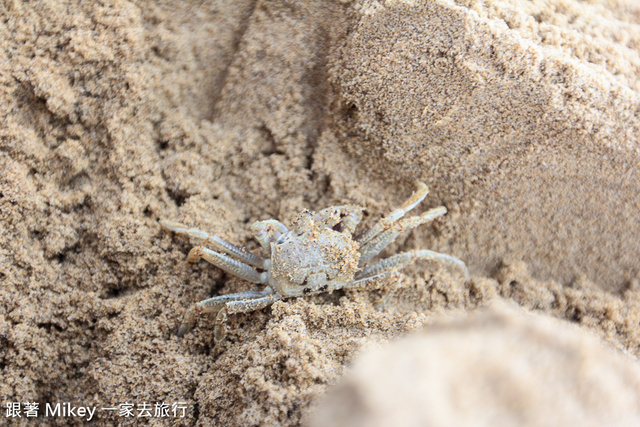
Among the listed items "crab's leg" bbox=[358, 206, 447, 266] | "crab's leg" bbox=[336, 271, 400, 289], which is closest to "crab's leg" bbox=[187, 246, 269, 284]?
"crab's leg" bbox=[336, 271, 400, 289]

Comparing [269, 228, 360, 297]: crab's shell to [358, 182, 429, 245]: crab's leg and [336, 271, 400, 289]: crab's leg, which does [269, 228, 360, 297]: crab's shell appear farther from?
[358, 182, 429, 245]: crab's leg

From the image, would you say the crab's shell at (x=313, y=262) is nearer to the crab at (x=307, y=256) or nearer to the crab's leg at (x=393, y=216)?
the crab at (x=307, y=256)

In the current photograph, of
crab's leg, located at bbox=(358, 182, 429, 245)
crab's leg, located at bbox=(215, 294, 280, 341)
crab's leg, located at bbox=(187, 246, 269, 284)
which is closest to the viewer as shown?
crab's leg, located at bbox=(215, 294, 280, 341)

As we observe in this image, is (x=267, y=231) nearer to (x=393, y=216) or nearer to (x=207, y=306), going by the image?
(x=207, y=306)

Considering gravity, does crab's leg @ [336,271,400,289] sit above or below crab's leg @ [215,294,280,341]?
above

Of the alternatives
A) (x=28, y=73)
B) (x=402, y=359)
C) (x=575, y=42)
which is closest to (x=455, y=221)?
(x=575, y=42)

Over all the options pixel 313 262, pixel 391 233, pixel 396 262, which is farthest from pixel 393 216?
pixel 313 262

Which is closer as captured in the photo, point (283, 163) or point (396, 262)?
point (396, 262)

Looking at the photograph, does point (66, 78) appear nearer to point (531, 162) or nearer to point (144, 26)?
point (144, 26)
